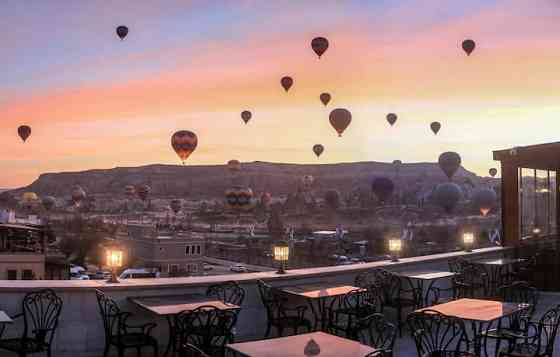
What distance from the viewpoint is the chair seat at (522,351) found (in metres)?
5.77

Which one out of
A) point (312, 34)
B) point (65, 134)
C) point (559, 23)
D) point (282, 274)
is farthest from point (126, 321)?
point (65, 134)

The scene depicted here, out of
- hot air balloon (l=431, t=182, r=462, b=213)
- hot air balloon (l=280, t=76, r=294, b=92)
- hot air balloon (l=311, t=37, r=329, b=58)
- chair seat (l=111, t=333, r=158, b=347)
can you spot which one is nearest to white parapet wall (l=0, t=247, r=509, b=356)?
chair seat (l=111, t=333, r=158, b=347)

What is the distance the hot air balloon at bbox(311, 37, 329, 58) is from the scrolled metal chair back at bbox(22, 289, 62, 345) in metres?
15.0

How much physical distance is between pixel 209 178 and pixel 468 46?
47.2 metres

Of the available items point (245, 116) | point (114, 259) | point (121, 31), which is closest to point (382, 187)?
point (245, 116)

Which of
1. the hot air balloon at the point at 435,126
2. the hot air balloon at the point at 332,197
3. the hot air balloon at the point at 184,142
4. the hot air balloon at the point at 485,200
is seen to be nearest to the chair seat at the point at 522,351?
the hot air balloon at the point at 184,142

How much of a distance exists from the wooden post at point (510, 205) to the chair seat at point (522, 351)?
761 cm

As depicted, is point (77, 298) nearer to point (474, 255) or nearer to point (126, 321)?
point (126, 321)

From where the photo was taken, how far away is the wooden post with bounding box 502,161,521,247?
13.3 meters

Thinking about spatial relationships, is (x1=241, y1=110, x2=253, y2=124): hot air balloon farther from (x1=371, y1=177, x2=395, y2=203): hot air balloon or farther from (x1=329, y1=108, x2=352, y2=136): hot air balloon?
(x1=371, y1=177, x2=395, y2=203): hot air balloon

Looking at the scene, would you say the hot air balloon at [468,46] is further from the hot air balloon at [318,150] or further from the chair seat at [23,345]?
the hot air balloon at [318,150]

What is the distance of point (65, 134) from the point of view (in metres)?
47.2

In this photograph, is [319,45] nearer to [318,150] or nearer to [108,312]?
[108,312]

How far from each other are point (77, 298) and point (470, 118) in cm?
2623
